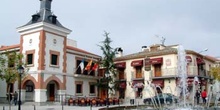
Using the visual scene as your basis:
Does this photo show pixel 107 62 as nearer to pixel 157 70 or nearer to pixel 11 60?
pixel 157 70

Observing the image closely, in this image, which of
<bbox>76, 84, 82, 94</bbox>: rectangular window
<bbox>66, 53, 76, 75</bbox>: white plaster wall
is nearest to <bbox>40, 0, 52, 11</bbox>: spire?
<bbox>66, 53, 76, 75</bbox>: white plaster wall

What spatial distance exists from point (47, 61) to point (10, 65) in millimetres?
3724

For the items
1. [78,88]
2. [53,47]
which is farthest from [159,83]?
[53,47]

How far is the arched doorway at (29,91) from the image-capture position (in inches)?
1188

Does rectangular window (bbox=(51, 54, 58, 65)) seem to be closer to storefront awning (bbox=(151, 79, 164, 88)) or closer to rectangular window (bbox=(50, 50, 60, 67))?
rectangular window (bbox=(50, 50, 60, 67))

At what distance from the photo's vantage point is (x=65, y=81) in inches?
1235

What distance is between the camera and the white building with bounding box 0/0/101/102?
2852 centimetres

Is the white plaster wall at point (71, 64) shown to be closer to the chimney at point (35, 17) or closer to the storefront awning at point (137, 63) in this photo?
the chimney at point (35, 17)

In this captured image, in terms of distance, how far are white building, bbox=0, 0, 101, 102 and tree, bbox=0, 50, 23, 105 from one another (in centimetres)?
152

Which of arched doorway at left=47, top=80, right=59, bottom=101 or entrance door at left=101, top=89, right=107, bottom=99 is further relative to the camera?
Answer: entrance door at left=101, top=89, right=107, bottom=99

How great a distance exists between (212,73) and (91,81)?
16.3 metres

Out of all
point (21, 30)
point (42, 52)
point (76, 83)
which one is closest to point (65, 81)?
point (76, 83)

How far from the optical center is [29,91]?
31266 millimetres

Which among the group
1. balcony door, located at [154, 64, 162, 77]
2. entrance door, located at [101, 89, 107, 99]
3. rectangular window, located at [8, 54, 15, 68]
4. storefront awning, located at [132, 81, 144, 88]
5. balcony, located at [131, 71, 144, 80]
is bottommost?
entrance door, located at [101, 89, 107, 99]
